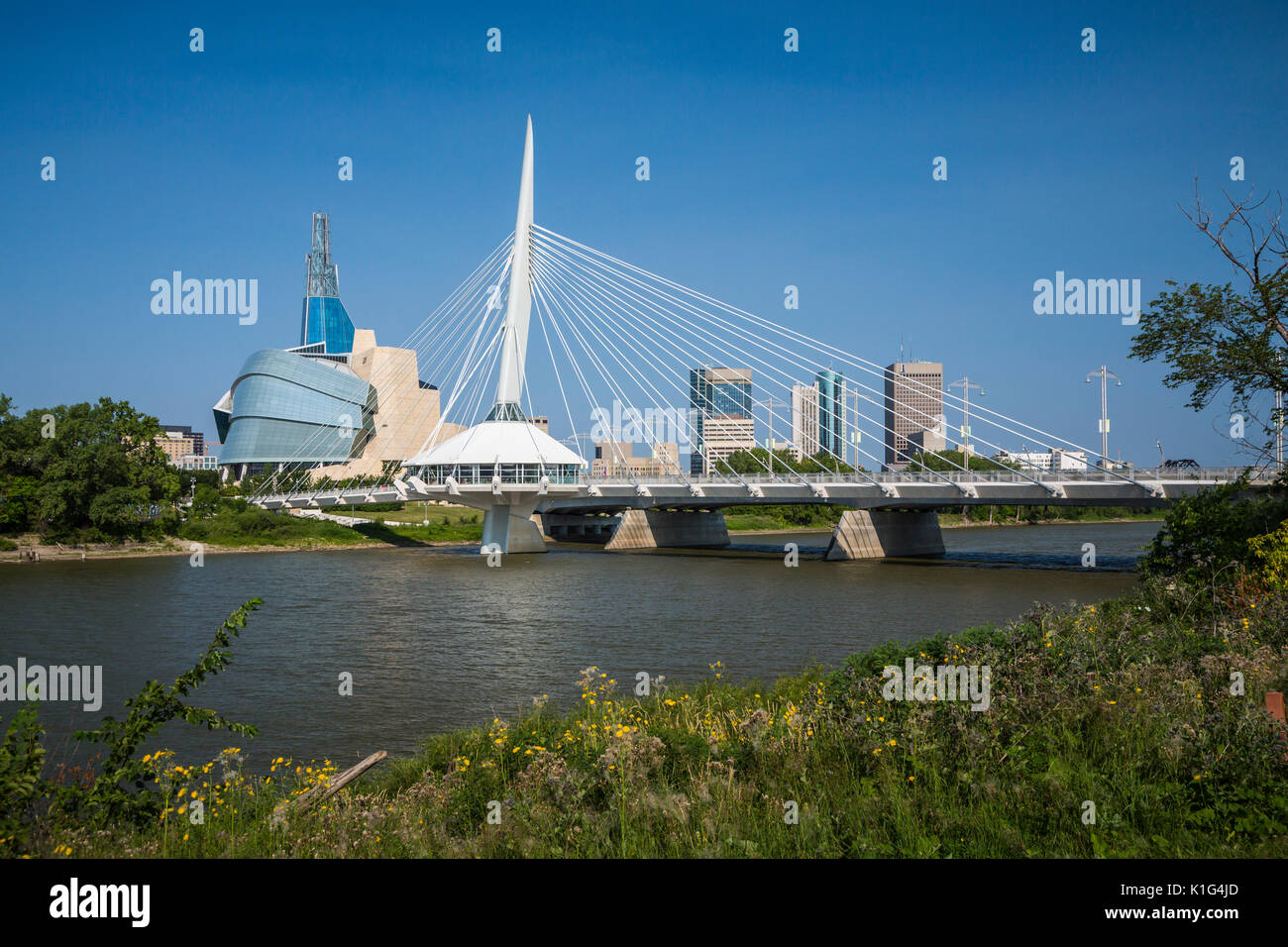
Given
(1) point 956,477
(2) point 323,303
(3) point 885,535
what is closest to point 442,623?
(1) point 956,477

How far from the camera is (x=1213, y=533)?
1997 cm

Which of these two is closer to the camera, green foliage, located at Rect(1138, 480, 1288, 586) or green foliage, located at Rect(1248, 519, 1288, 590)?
green foliage, located at Rect(1248, 519, 1288, 590)

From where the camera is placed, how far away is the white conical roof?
50.0m

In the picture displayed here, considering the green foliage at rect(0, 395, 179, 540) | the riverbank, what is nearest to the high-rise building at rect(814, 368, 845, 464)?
the riverbank

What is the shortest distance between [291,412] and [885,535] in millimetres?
87254

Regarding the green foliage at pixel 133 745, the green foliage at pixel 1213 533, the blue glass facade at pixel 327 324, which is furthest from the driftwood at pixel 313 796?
the blue glass facade at pixel 327 324

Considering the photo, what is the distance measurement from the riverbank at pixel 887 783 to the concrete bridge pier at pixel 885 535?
39.7 metres

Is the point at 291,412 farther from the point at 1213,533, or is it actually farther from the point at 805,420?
the point at 1213,533

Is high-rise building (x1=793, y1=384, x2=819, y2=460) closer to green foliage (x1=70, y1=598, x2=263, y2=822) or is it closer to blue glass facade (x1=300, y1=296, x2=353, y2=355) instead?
green foliage (x1=70, y1=598, x2=263, y2=822)

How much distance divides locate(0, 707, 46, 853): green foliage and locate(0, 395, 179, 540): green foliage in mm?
49432
